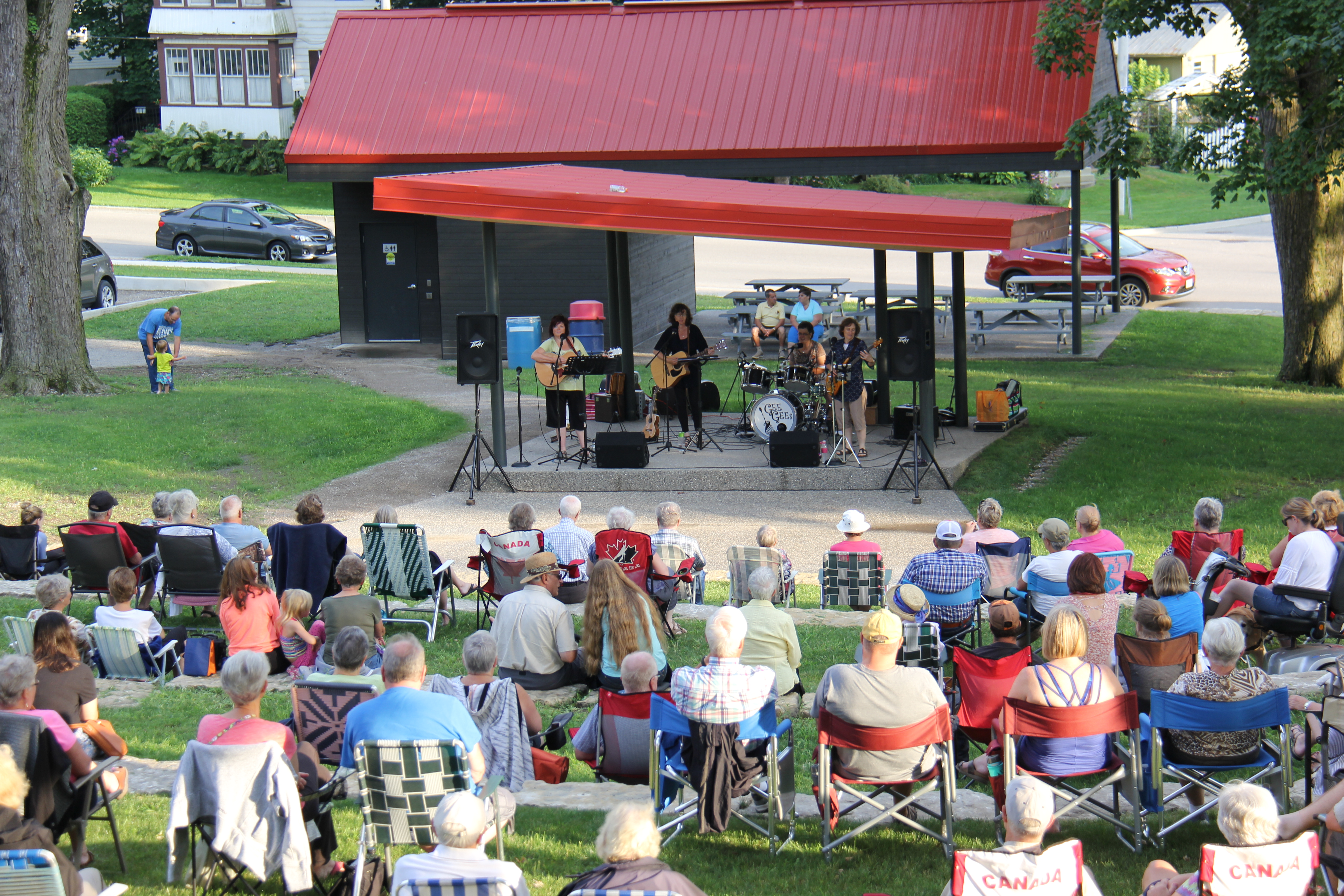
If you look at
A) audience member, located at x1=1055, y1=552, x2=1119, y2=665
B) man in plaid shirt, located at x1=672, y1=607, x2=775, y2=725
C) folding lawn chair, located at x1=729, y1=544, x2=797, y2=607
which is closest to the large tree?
audience member, located at x1=1055, y1=552, x2=1119, y2=665

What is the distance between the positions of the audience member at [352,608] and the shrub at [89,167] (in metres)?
13.6

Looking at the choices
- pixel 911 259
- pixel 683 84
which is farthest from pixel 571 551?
pixel 911 259

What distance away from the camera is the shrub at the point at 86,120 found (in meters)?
46.9

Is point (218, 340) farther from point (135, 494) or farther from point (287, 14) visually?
point (287, 14)

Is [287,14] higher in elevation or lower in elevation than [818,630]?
higher

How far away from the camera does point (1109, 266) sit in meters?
27.6

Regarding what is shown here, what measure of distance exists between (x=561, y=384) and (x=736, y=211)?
2.82 m

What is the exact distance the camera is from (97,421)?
16797 mm

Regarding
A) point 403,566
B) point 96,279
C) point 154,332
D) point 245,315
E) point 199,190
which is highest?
point 199,190

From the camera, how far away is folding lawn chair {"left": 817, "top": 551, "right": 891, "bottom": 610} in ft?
30.4

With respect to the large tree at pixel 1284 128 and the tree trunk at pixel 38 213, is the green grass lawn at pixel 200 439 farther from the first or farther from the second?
the large tree at pixel 1284 128

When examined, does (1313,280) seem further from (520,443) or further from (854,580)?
(854,580)

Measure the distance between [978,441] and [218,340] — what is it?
47.4 feet

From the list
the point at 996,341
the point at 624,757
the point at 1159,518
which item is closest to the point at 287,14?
the point at 996,341
